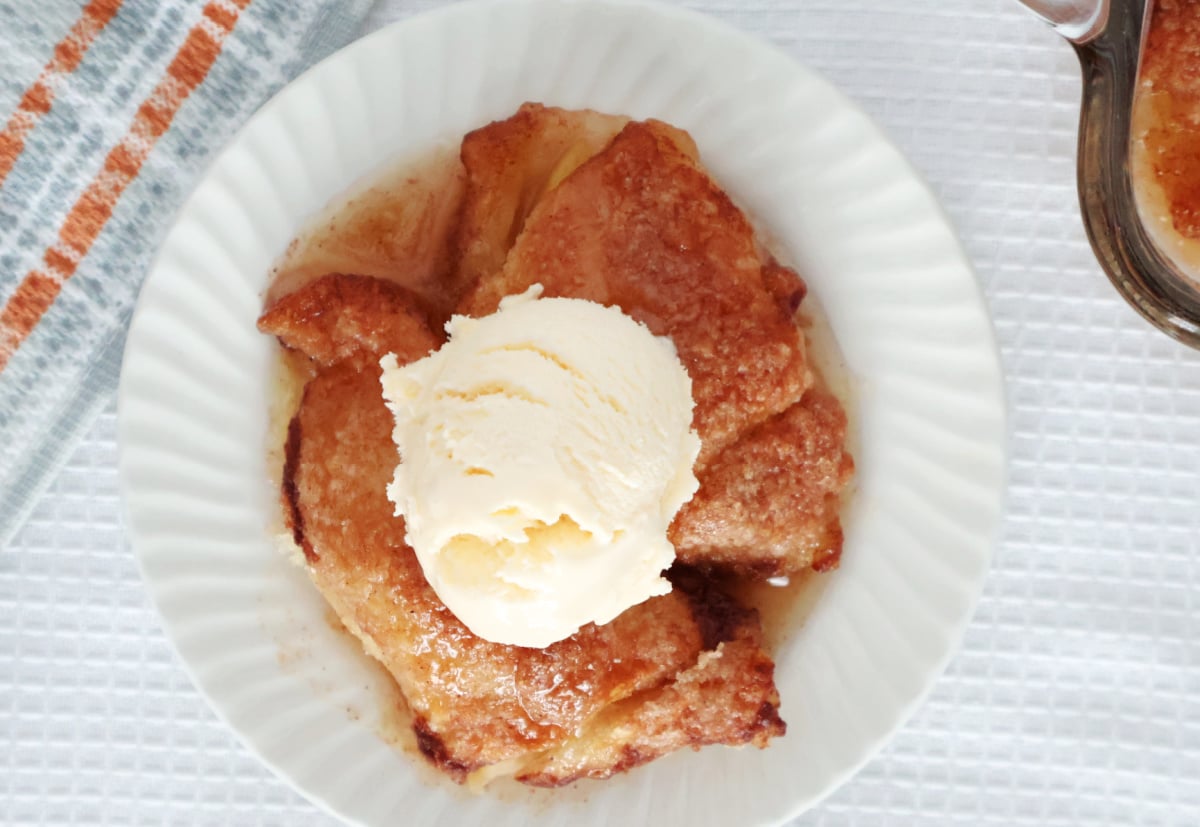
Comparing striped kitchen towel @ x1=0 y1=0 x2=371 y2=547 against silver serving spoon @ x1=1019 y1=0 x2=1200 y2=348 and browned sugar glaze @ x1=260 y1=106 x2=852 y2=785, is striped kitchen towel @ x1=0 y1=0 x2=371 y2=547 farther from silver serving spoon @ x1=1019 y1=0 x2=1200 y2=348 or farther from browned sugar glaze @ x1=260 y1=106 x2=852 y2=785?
silver serving spoon @ x1=1019 y1=0 x2=1200 y2=348

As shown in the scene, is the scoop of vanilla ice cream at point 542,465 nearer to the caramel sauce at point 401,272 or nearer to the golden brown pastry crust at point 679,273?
the golden brown pastry crust at point 679,273

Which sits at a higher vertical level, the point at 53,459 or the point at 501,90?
the point at 501,90

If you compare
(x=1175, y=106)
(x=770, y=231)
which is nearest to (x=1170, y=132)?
(x=1175, y=106)

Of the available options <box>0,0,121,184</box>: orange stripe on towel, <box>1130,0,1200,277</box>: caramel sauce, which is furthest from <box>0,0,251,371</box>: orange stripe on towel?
<box>1130,0,1200,277</box>: caramel sauce

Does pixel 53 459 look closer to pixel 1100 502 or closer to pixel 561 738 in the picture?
pixel 561 738

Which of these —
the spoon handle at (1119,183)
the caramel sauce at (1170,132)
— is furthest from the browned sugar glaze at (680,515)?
the caramel sauce at (1170,132)

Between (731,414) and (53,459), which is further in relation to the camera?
(53,459)

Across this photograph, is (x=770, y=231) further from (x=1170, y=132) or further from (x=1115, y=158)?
(x=1170, y=132)

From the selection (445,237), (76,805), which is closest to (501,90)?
(445,237)
